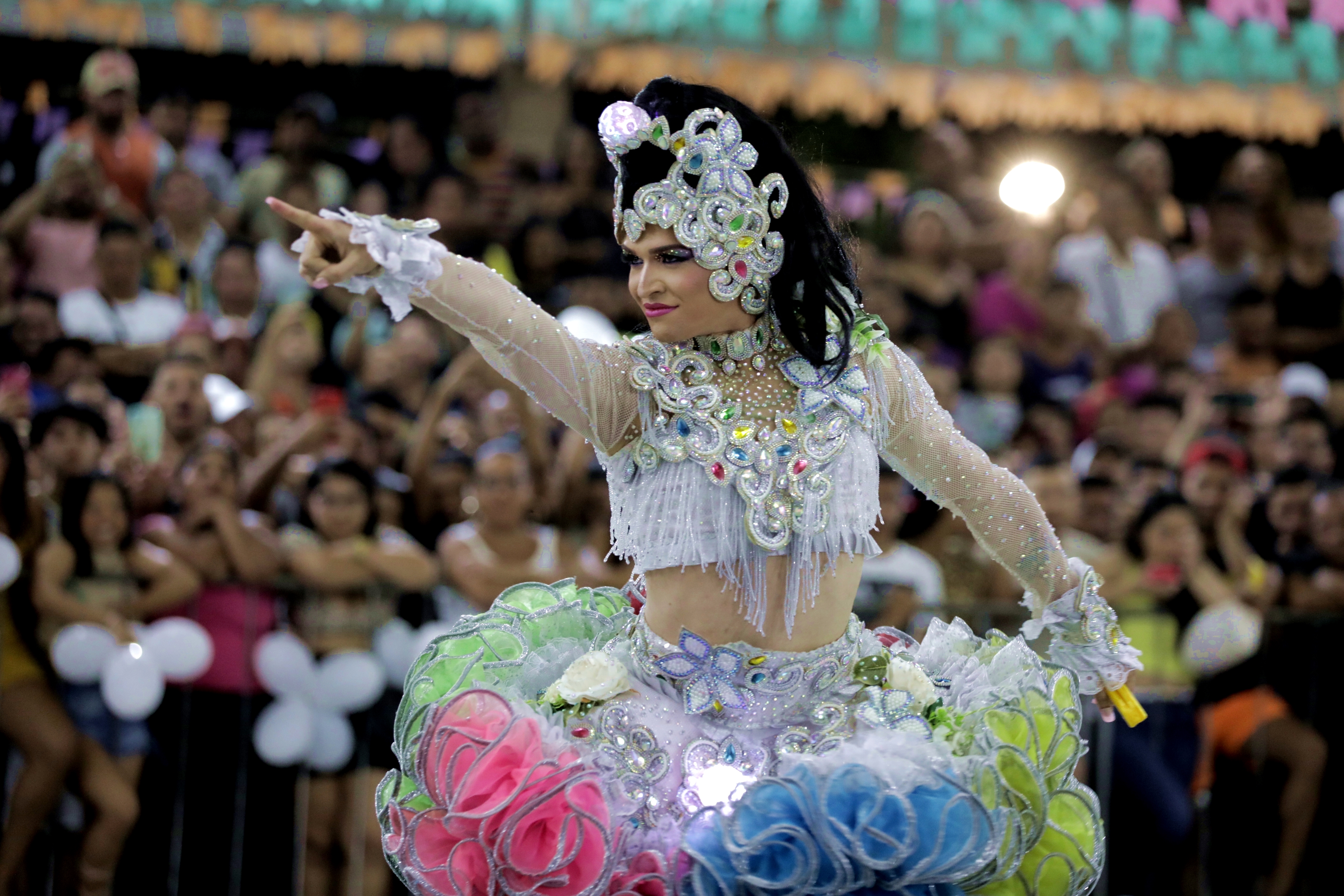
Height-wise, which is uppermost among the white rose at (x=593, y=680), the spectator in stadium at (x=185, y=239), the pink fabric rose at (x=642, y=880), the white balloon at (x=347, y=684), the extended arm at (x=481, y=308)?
the extended arm at (x=481, y=308)

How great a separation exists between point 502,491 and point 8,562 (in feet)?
5.07

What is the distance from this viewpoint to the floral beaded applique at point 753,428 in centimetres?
293

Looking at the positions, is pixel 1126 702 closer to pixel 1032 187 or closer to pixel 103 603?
pixel 103 603

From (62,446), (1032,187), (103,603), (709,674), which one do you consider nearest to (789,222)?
(709,674)

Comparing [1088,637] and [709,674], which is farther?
[1088,637]

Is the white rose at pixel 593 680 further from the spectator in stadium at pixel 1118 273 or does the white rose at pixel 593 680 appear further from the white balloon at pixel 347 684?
the spectator in stadium at pixel 1118 273

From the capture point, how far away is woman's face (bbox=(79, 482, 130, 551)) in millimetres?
4973

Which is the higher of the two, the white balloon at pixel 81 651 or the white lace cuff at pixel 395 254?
the white lace cuff at pixel 395 254

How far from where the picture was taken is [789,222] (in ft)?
10.00

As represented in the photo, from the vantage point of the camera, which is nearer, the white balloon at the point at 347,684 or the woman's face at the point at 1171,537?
the white balloon at the point at 347,684

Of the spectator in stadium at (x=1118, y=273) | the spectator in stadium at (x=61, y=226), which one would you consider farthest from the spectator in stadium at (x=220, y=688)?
the spectator in stadium at (x=1118, y=273)

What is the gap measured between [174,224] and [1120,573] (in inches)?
160

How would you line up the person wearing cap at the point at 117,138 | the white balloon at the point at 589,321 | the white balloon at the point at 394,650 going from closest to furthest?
the white balloon at the point at 394,650 → the white balloon at the point at 589,321 → the person wearing cap at the point at 117,138

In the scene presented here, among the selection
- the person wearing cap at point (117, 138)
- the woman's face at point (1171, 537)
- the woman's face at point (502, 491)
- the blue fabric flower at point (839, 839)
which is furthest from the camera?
the person wearing cap at point (117, 138)
